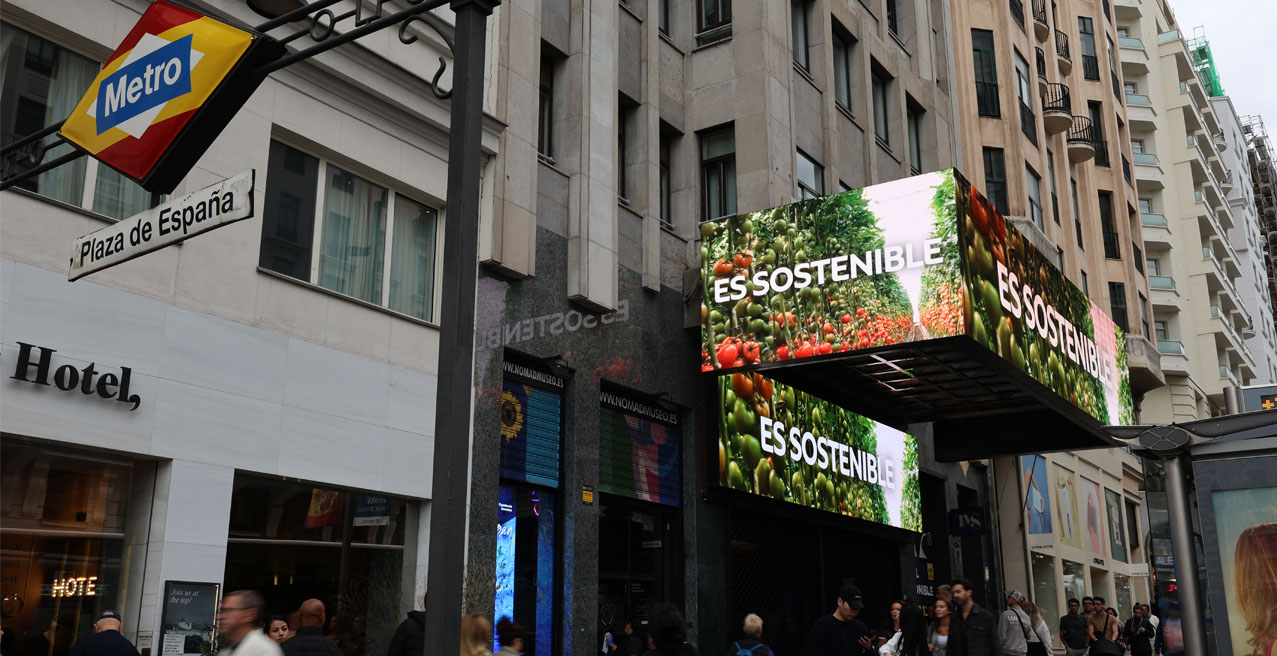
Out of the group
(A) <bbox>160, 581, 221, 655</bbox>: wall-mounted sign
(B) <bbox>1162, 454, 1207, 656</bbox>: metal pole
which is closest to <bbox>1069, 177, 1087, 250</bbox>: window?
(B) <bbox>1162, 454, 1207, 656</bbox>: metal pole

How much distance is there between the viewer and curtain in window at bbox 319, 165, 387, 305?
492 inches

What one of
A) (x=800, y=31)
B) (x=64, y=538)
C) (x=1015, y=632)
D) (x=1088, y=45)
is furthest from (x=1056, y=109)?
(x=64, y=538)

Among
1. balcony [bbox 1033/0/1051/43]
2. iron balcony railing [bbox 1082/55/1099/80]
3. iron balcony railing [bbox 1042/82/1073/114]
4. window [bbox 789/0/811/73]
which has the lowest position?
window [bbox 789/0/811/73]

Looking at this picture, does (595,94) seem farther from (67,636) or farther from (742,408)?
(67,636)

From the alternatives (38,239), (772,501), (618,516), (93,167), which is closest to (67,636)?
(38,239)

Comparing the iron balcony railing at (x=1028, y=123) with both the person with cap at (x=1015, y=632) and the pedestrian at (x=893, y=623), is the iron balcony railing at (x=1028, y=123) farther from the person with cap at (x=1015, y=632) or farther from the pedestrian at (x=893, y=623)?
the person with cap at (x=1015, y=632)

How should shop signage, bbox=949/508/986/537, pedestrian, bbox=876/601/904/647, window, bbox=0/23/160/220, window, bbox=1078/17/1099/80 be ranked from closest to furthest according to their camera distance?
1. window, bbox=0/23/160/220
2. pedestrian, bbox=876/601/904/647
3. shop signage, bbox=949/508/986/537
4. window, bbox=1078/17/1099/80

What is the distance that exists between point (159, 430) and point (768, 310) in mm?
9304

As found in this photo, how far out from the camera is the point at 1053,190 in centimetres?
3797

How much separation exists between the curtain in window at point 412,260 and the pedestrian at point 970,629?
682 centimetres

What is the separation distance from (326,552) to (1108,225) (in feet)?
130

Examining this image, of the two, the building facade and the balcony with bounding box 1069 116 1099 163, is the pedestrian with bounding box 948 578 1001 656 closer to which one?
the building facade

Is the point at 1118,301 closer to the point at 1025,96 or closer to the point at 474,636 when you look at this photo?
the point at 1025,96

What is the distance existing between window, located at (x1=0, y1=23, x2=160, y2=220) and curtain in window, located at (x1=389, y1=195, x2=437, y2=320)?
3.39 m
